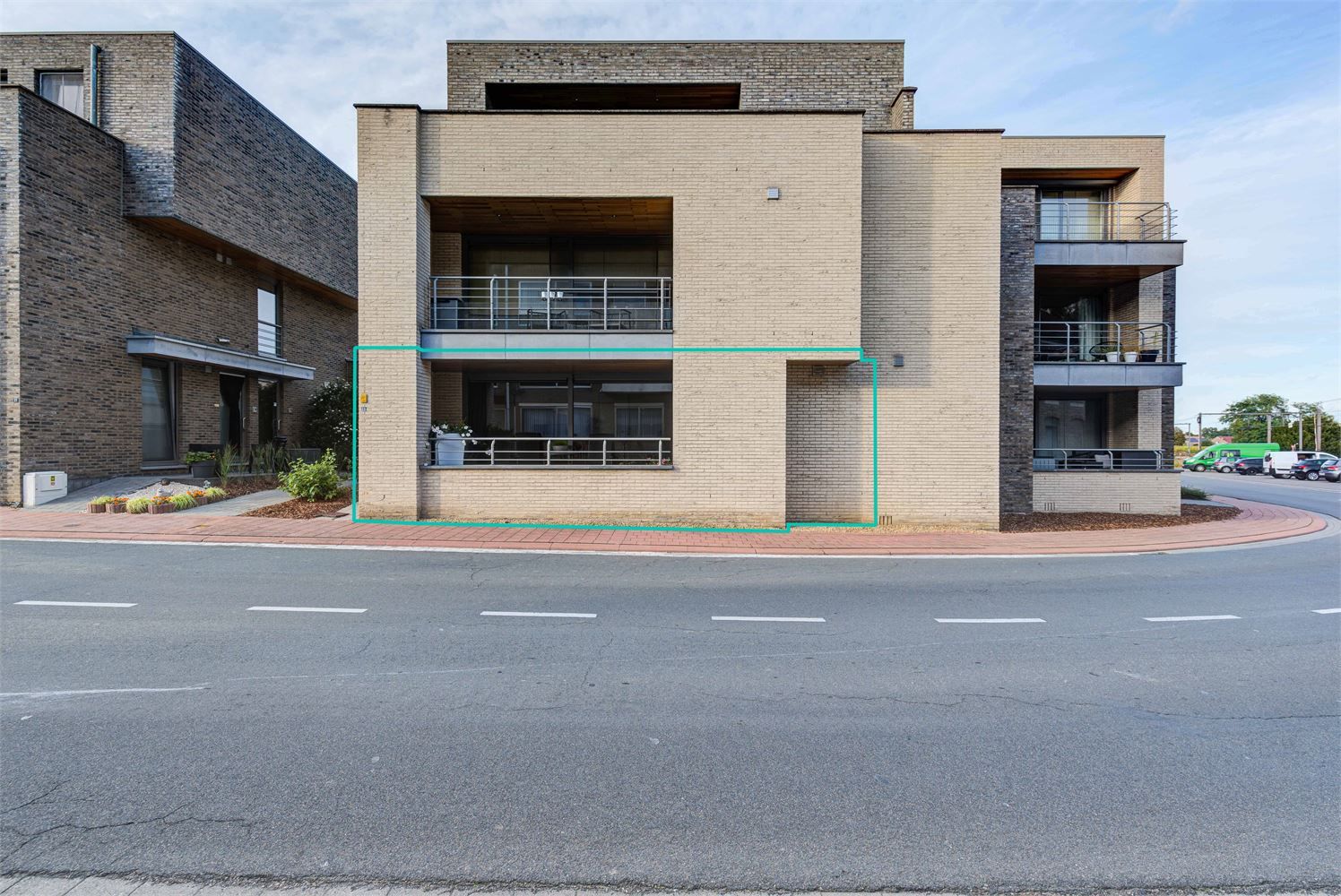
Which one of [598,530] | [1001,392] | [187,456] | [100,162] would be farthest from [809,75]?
[187,456]

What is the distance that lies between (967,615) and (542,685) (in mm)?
4606

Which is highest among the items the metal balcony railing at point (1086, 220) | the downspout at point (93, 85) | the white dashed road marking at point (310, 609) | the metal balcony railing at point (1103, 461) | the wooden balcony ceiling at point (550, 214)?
the downspout at point (93, 85)

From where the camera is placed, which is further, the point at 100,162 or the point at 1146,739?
the point at 100,162

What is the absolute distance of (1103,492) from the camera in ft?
53.3

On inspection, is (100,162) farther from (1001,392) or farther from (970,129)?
(1001,392)

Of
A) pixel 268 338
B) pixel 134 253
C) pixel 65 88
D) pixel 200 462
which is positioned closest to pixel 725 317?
pixel 134 253

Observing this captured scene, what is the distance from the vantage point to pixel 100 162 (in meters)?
15.5

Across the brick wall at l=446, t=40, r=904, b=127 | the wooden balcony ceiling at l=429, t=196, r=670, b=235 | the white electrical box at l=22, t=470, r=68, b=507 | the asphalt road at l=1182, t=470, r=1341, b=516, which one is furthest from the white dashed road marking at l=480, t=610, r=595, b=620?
the asphalt road at l=1182, t=470, r=1341, b=516

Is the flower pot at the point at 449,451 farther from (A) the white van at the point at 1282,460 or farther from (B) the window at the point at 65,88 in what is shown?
(A) the white van at the point at 1282,460

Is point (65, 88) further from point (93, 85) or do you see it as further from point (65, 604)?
point (65, 604)

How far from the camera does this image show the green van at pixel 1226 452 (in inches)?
1747

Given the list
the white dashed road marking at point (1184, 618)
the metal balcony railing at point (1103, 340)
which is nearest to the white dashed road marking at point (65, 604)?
the white dashed road marking at point (1184, 618)

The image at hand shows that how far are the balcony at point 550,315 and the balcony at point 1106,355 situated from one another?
10447 millimetres

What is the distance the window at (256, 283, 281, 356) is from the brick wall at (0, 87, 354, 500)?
8.38ft
